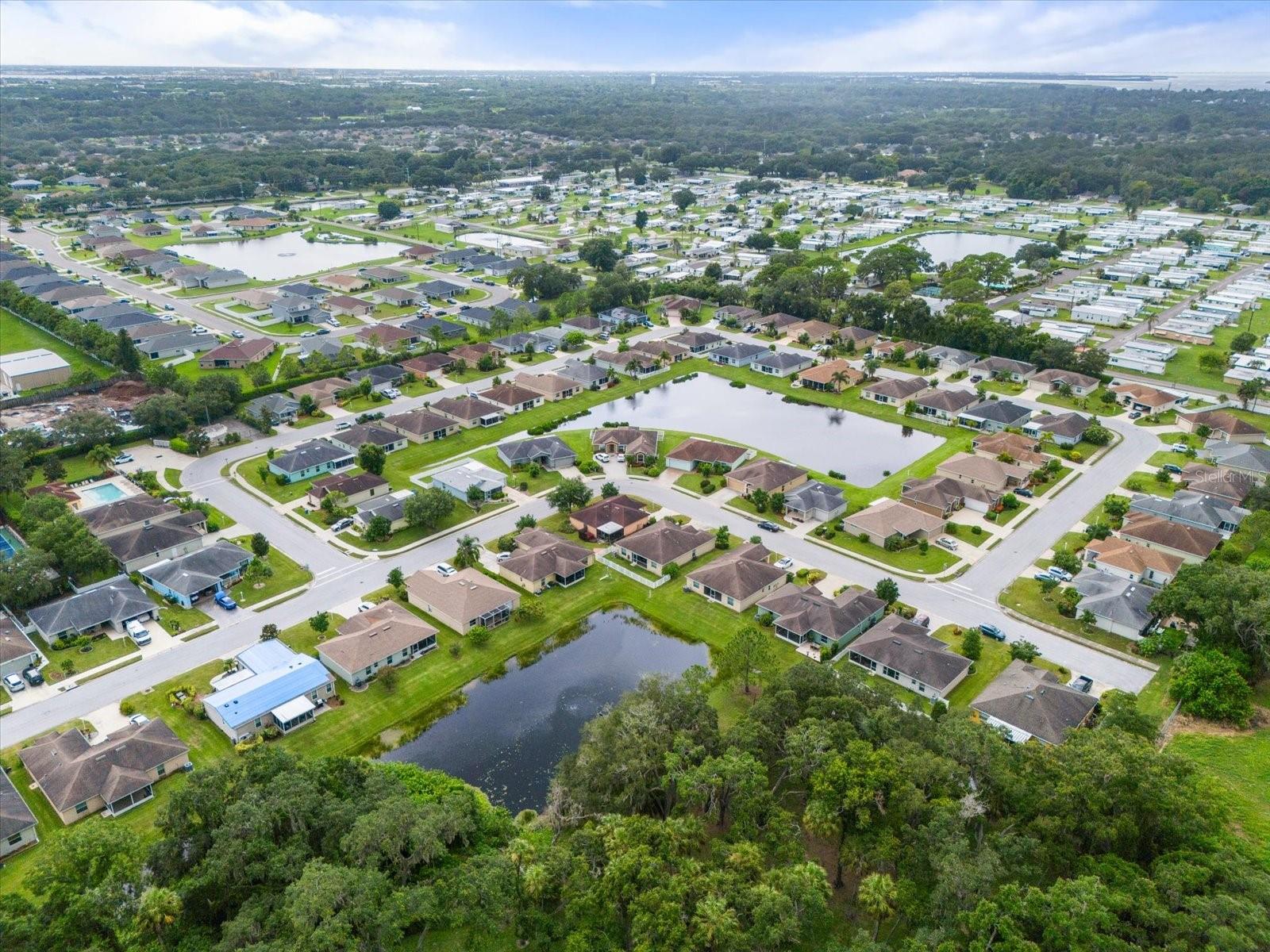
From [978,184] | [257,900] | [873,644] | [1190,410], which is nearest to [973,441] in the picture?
[1190,410]

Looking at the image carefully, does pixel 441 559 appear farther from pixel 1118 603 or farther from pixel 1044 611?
pixel 1118 603

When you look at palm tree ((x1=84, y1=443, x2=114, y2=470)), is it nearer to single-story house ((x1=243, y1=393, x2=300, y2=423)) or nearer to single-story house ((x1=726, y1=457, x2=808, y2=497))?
single-story house ((x1=243, y1=393, x2=300, y2=423))

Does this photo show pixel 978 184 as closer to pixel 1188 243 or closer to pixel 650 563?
pixel 1188 243

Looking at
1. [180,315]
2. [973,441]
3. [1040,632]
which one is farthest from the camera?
[180,315]

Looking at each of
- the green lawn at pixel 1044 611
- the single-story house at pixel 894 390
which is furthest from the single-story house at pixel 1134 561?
the single-story house at pixel 894 390

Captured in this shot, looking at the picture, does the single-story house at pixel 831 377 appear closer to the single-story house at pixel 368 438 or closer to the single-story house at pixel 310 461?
the single-story house at pixel 368 438

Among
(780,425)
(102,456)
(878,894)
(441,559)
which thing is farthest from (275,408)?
(878,894)

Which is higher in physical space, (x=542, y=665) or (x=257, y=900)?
(x=257, y=900)
